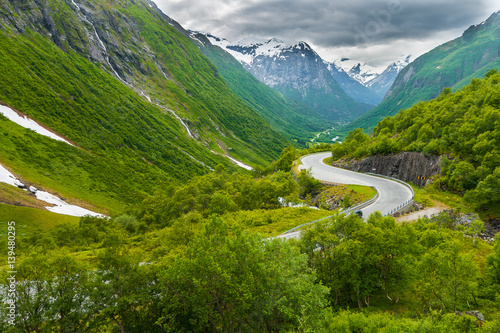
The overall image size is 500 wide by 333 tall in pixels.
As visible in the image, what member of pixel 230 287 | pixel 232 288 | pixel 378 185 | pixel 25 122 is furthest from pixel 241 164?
pixel 232 288

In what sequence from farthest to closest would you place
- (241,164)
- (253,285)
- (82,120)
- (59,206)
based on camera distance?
1. (241,164)
2. (82,120)
3. (59,206)
4. (253,285)

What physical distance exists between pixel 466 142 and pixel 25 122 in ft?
455

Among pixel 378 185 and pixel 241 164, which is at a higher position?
pixel 241 164

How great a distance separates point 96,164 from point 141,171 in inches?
842

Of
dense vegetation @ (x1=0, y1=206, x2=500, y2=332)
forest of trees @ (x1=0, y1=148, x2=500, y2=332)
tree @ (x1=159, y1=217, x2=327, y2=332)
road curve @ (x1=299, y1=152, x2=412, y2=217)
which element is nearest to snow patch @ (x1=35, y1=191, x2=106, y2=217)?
forest of trees @ (x1=0, y1=148, x2=500, y2=332)

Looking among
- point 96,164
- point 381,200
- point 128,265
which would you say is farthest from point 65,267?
point 96,164

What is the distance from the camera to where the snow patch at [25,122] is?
308ft

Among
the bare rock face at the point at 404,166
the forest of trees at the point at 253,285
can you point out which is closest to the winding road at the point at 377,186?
the bare rock face at the point at 404,166

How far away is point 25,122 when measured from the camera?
3794 inches

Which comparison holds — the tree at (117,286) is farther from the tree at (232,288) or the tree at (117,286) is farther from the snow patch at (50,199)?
the snow patch at (50,199)

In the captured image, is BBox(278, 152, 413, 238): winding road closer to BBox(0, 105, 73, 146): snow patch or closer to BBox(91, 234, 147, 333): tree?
BBox(91, 234, 147, 333): tree

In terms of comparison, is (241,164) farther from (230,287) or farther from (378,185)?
(230,287)

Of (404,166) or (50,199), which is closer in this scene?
(50,199)

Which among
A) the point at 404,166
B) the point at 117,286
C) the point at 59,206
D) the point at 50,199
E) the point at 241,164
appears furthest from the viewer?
the point at 241,164
